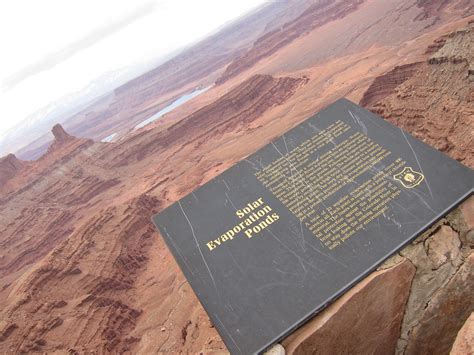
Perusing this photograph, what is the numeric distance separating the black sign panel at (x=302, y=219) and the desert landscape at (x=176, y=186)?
447 millimetres

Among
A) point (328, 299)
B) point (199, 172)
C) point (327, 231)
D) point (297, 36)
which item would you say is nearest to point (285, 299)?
point (328, 299)

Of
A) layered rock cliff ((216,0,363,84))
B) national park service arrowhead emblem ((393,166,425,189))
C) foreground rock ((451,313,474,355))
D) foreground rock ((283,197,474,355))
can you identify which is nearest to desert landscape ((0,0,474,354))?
foreground rock ((283,197,474,355))

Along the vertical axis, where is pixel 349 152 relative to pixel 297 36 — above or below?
above

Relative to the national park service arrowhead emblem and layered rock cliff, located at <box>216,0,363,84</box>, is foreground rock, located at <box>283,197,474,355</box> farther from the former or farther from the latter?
layered rock cliff, located at <box>216,0,363,84</box>

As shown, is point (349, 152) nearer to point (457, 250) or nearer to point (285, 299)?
point (457, 250)

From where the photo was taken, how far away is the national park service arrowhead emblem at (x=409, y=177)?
432 cm

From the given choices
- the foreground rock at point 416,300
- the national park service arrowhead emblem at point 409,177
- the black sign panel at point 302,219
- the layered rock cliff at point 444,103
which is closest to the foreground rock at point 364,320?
the foreground rock at point 416,300

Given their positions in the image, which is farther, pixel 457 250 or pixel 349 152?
pixel 349 152

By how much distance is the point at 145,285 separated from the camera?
35.0 ft

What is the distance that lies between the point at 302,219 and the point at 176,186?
13949 millimetres

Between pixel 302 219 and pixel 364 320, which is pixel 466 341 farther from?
pixel 302 219

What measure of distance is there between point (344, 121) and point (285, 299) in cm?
260

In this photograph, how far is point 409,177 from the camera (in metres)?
4.38

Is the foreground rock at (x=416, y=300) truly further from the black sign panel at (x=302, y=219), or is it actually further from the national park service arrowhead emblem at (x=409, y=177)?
the national park service arrowhead emblem at (x=409, y=177)
